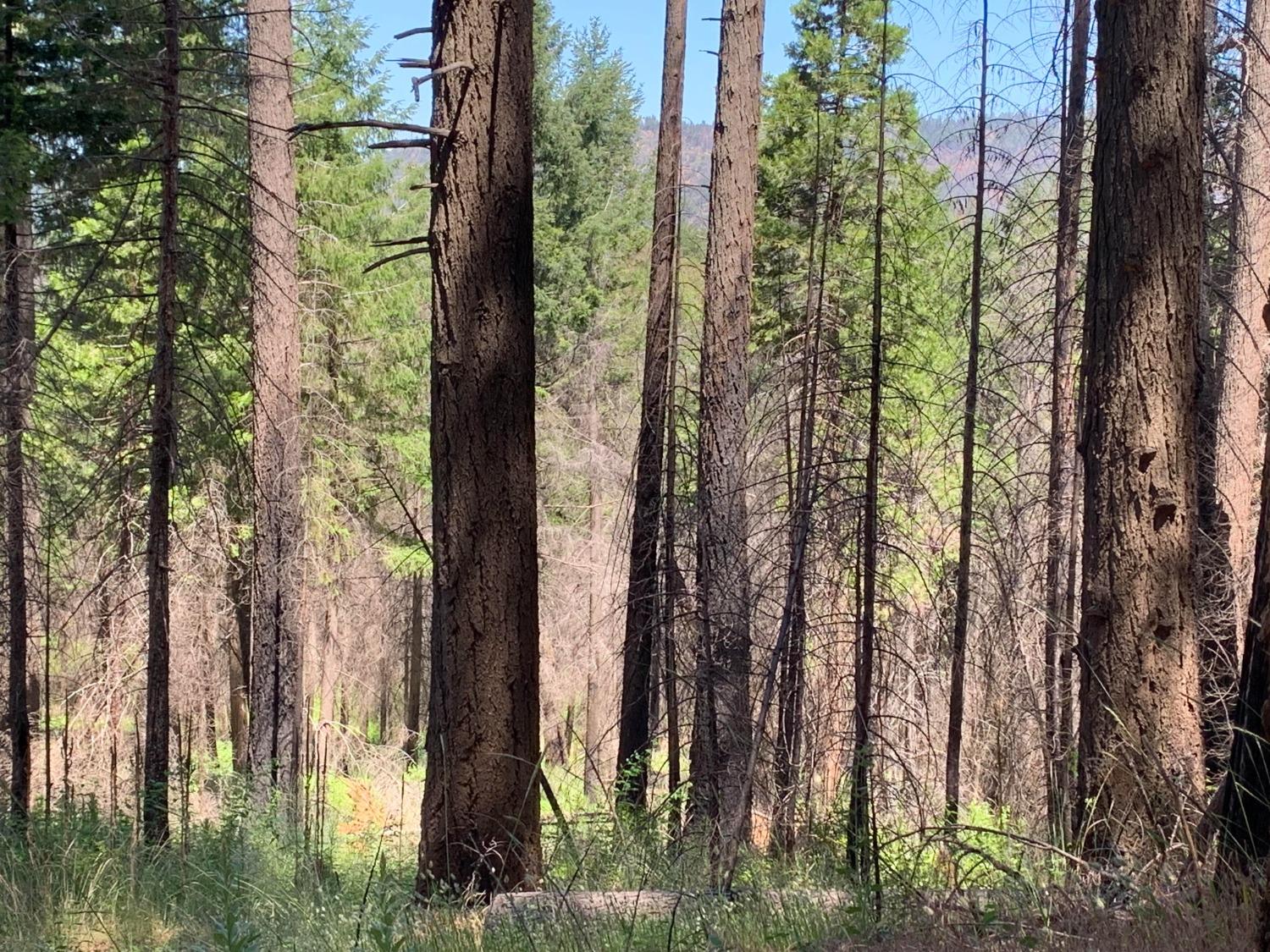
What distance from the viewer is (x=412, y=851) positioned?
402 inches

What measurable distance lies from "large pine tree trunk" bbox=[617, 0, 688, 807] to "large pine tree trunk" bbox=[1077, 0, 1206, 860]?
4.68 m

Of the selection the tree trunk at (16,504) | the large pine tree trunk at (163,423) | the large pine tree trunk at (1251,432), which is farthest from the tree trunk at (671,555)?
the tree trunk at (16,504)

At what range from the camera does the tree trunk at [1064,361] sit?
8148 millimetres

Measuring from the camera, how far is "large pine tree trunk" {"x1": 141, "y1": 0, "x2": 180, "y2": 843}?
8.19 metres

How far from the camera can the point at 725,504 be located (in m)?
9.01

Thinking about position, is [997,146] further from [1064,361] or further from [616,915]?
[616,915]

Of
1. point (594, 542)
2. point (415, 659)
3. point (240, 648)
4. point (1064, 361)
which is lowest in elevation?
point (415, 659)

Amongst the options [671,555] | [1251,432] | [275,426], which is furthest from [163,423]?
[1251,432]

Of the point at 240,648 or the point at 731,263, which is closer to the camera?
the point at 731,263

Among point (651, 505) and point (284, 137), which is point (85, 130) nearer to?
point (284, 137)

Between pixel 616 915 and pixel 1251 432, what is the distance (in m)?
10.0

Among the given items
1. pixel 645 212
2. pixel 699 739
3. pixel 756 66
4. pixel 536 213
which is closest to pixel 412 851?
pixel 699 739

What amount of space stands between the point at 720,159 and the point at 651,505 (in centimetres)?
348

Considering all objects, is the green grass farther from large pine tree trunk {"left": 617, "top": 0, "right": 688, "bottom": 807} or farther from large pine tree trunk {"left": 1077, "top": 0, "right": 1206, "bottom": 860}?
large pine tree trunk {"left": 617, "top": 0, "right": 688, "bottom": 807}
